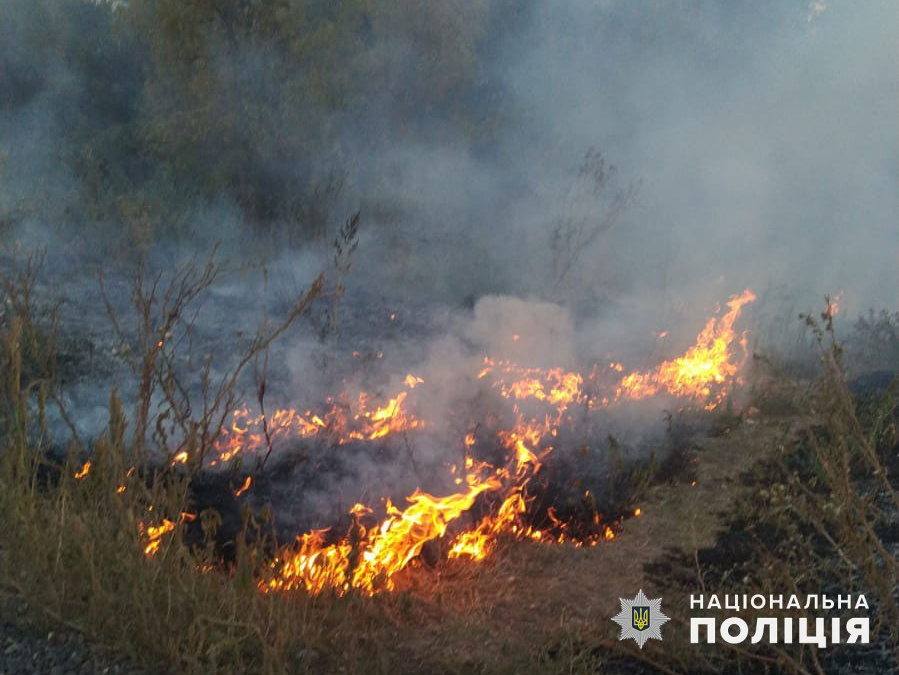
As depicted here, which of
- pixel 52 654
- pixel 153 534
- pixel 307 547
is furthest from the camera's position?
pixel 307 547

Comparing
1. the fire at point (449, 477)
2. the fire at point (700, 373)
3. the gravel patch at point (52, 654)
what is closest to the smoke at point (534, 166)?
the fire at point (700, 373)

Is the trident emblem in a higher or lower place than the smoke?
lower

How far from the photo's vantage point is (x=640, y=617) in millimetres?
3150

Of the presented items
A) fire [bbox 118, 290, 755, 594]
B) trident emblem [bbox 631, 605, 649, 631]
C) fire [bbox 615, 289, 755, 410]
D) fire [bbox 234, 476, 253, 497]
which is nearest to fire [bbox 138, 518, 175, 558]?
fire [bbox 118, 290, 755, 594]

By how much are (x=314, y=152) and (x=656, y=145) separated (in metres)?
3.51

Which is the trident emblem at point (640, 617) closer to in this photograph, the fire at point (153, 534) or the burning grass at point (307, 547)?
the burning grass at point (307, 547)

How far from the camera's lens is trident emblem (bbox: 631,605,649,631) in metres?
3.08

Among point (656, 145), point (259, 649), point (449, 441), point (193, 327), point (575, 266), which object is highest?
point (656, 145)

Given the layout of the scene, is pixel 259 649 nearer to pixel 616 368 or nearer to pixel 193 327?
pixel 193 327

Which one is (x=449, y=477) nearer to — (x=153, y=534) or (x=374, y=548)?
(x=374, y=548)

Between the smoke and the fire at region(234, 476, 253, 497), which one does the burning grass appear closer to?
the fire at region(234, 476, 253, 497)

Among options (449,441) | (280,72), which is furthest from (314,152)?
(449,441)

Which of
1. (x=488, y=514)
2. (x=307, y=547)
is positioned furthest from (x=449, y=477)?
(x=307, y=547)

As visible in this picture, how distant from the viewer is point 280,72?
7383 mm
